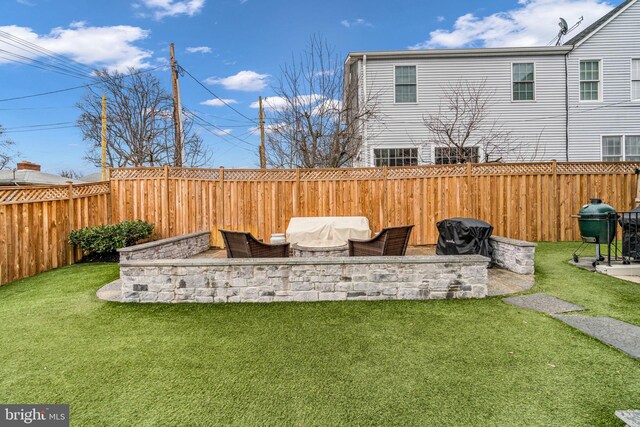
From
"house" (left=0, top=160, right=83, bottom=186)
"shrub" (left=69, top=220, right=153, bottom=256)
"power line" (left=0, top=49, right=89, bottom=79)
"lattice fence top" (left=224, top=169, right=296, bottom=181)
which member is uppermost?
"power line" (left=0, top=49, right=89, bottom=79)

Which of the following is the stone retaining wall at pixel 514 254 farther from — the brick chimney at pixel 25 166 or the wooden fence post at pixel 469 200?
the brick chimney at pixel 25 166

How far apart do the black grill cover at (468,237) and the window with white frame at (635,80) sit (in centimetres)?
1163

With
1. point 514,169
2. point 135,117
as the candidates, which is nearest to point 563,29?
point 514,169

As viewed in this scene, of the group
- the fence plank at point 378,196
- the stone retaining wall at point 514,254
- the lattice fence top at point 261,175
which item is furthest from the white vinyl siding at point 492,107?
the stone retaining wall at point 514,254

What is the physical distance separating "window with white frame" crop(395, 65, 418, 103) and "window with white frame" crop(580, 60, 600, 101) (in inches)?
254

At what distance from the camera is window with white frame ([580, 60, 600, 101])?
1239 cm

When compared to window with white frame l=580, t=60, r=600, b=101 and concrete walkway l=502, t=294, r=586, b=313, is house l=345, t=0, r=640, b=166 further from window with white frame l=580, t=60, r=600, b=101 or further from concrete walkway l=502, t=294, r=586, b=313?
concrete walkway l=502, t=294, r=586, b=313

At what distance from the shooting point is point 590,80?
12.4 metres

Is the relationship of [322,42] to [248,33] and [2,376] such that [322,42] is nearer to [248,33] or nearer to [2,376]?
[248,33]

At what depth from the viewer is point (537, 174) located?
8891 millimetres

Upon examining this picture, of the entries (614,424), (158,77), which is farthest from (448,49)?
(158,77)

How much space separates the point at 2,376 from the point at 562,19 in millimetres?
19382

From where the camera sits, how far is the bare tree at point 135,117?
1875cm

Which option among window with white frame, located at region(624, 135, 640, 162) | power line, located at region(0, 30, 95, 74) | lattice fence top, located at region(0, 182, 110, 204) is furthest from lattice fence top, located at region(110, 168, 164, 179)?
window with white frame, located at region(624, 135, 640, 162)
